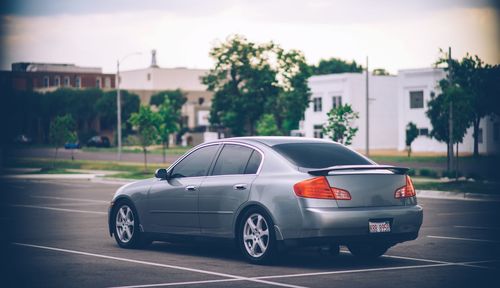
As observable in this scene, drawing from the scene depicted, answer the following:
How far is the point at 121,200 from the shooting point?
47.6 ft

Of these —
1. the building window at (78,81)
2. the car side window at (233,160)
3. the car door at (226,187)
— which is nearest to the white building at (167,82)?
the building window at (78,81)

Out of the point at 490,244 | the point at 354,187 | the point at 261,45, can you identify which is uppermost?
the point at 261,45

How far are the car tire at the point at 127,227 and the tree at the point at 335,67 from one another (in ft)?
428

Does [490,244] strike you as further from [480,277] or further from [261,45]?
[261,45]

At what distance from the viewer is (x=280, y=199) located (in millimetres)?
11906

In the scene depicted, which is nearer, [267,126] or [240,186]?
[240,186]

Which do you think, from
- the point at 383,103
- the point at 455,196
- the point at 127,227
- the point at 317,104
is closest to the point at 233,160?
the point at 127,227

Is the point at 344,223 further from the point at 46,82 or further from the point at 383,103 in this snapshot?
the point at 46,82

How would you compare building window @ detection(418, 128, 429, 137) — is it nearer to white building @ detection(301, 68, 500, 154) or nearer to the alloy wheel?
white building @ detection(301, 68, 500, 154)

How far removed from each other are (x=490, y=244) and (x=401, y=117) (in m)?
74.0

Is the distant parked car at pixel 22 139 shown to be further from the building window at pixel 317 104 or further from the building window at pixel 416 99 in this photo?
the building window at pixel 416 99

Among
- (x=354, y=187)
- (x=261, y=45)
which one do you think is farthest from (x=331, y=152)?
(x=261, y=45)

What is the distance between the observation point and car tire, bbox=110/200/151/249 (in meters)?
14.1

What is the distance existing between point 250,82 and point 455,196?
54.0 m
